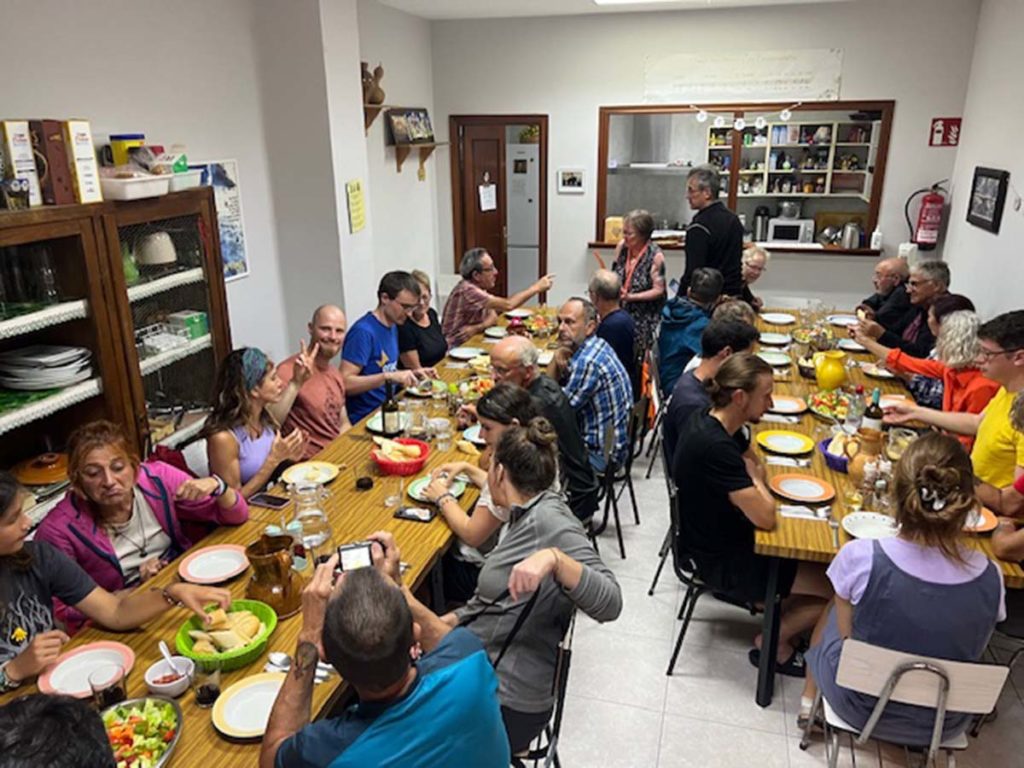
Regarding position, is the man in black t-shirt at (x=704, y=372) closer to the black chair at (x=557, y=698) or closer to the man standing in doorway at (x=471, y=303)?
the black chair at (x=557, y=698)

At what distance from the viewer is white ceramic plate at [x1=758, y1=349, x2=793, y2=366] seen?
15.0 ft

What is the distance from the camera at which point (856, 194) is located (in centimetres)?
720

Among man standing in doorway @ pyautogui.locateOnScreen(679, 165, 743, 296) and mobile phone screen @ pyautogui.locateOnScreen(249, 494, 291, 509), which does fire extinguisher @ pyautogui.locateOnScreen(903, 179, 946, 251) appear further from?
mobile phone screen @ pyautogui.locateOnScreen(249, 494, 291, 509)

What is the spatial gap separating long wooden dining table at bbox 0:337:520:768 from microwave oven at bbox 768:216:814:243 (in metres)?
4.93

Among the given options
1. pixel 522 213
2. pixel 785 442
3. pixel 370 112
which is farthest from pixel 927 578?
pixel 522 213

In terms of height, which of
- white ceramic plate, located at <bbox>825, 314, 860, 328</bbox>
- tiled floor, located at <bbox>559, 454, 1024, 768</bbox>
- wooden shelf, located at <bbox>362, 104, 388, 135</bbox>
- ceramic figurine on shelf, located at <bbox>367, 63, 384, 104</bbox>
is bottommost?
tiled floor, located at <bbox>559, 454, 1024, 768</bbox>

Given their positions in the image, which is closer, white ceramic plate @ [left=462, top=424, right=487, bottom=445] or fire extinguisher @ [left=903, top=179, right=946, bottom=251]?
white ceramic plate @ [left=462, top=424, right=487, bottom=445]

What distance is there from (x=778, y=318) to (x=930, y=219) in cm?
211

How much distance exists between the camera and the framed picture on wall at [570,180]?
771cm

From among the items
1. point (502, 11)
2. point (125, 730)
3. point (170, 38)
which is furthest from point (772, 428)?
point (502, 11)

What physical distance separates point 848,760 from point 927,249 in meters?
5.51

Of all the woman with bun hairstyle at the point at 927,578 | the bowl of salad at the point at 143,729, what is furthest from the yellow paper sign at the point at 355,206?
the woman with bun hairstyle at the point at 927,578

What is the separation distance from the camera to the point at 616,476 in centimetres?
407

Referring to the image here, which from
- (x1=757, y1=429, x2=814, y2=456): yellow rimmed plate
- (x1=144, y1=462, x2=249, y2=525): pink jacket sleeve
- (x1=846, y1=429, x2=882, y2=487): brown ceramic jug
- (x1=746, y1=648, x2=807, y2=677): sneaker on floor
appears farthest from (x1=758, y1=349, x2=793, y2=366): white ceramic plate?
(x1=144, y1=462, x2=249, y2=525): pink jacket sleeve
